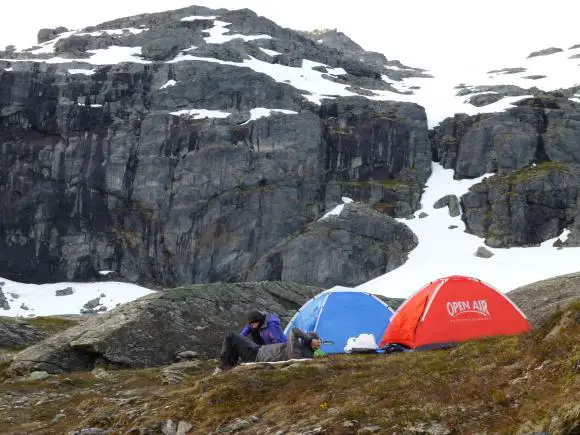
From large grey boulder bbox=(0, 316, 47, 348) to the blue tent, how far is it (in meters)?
17.0

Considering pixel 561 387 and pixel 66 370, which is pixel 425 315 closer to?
pixel 561 387

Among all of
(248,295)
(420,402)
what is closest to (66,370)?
(248,295)

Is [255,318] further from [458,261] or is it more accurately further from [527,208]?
[527,208]

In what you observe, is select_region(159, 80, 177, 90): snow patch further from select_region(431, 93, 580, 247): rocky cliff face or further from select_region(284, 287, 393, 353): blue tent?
select_region(284, 287, 393, 353): blue tent

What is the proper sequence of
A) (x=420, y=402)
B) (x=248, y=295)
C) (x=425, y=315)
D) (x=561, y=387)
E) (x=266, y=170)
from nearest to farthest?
(x=561, y=387)
(x=420, y=402)
(x=425, y=315)
(x=248, y=295)
(x=266, y=170)

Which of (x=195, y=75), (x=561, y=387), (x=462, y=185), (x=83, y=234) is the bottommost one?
(x=83, y=234)

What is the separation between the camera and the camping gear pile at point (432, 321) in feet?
56.7

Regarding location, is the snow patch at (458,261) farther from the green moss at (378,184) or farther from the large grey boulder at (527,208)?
the green moss at (378,184)

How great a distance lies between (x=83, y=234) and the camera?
4626 inches

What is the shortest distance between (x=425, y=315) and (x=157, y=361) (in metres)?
10.7

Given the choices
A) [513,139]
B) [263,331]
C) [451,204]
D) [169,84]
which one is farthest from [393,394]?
[169,84]

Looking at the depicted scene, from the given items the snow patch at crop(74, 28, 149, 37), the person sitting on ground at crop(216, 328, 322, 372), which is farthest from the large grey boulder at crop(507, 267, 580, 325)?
the snow patch at crop(74, 28, 149, 37)

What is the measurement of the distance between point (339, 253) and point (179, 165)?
3549 cm

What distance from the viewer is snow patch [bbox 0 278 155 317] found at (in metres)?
103
